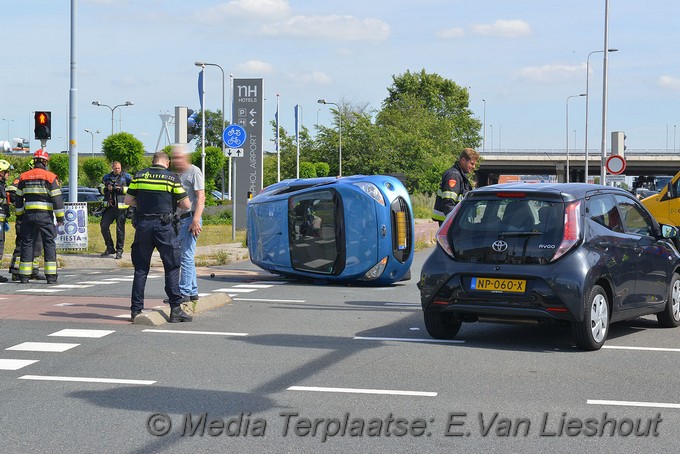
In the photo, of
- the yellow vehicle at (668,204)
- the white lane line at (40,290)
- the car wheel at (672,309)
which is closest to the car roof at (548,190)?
the car wheel at (672,309)

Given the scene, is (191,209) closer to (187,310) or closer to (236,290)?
(187,310)


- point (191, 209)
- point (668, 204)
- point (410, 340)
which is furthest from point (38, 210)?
point (668, 204)

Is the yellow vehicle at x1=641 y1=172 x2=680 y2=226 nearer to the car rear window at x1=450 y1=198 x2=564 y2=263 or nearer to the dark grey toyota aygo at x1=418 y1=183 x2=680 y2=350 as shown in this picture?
the dark grey toyota aygo at x1=418 y1=183 x2=680 y2=350

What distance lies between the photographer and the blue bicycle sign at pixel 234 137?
2619 cm

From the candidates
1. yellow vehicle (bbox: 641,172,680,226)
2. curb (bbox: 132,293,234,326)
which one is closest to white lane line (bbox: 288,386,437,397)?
curb (bbox: 132,293,234,326)

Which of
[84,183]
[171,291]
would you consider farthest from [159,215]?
[84,183]

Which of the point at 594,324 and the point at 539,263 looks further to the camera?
the point at 594,324

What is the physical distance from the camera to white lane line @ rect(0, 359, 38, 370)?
8297 mm

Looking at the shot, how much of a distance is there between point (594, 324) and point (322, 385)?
2.93m

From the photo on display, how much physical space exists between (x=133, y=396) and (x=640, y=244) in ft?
17.7

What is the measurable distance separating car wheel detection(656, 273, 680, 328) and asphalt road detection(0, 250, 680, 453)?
7.8 inches

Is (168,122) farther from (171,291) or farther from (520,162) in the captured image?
(520,162)

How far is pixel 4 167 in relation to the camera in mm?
16297

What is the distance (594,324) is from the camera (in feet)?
30.0
